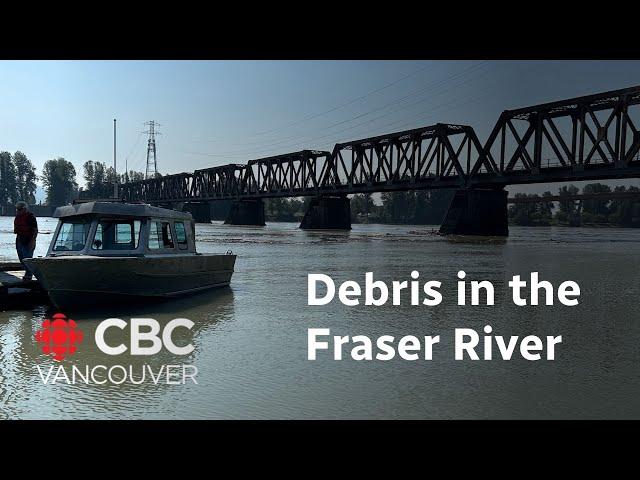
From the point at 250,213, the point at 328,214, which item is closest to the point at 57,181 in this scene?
the point at 250,213

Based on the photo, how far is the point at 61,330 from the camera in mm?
11562

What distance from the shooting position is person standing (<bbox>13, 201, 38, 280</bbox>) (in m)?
14.6

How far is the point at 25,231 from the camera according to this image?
587 inches

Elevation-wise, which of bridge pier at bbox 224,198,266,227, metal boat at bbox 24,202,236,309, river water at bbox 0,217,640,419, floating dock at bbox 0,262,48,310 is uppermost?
bridge pier at bbox 224,198,266,227

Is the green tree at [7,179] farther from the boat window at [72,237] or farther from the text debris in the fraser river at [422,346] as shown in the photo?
the text debris in the fraser river at [422,346]

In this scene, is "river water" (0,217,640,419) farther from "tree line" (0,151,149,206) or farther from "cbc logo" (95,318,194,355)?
"tree line" (0,151,149,206)

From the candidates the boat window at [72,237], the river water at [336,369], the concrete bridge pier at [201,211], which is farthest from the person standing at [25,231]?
the concrete bridge pier at [201,211]

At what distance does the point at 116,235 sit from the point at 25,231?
2.84m

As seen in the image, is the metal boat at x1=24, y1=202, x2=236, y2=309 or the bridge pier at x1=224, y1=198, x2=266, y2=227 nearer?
the metal boat at x1=24, y1=202, x2=236, y2=309

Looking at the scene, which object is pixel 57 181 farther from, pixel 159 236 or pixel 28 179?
pixel 159 236

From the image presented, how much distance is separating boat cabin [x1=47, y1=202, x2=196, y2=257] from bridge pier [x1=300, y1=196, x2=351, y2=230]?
262 feet

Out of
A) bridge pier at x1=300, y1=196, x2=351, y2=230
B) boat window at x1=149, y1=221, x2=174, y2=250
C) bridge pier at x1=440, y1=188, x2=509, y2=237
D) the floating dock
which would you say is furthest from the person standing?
bridge pier at x1=300, y1=196, x2=351, y2=230
